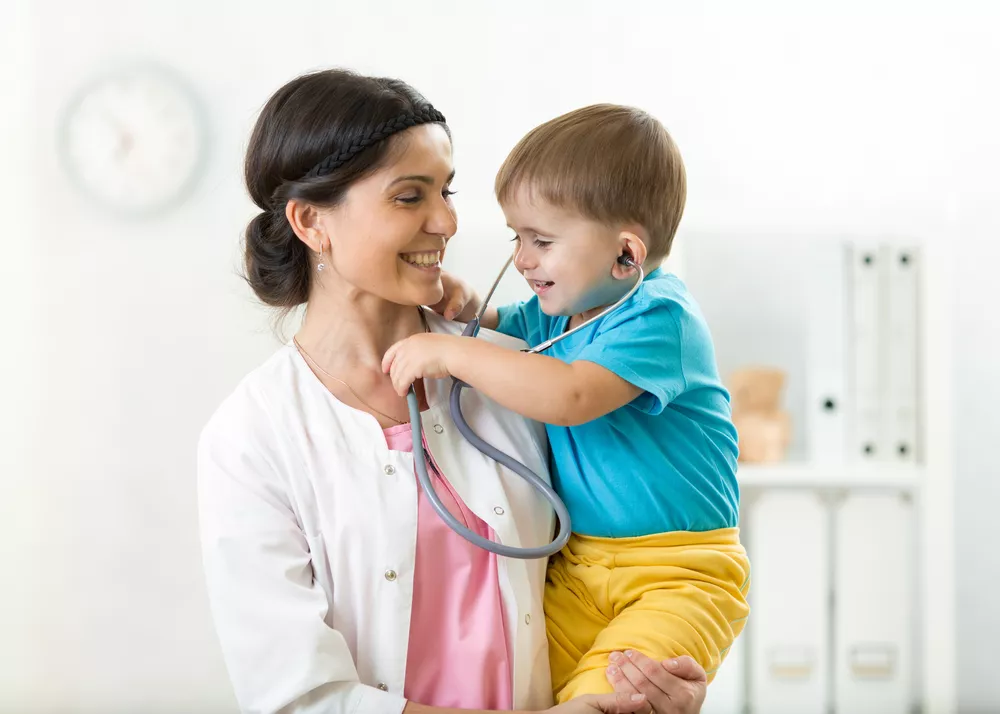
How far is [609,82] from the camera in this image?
10.9 feet

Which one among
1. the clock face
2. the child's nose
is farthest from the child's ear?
the clock face

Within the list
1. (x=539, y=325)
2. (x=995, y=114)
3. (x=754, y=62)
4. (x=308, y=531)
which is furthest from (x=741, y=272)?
(x=308, y=531)

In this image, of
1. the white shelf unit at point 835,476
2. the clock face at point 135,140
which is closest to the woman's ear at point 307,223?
the white shelf unit at point 835,476

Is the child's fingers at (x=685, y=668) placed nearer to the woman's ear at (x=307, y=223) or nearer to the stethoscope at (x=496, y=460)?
the stethoscope at (x=496, y=460)

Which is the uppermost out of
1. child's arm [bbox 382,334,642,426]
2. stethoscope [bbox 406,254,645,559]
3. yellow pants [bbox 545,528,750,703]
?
child's arm [bbox 382,334,642,426]

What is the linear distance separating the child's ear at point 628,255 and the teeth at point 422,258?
10.7 inches

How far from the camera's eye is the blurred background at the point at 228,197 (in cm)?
321

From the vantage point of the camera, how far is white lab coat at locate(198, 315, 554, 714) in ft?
3.98

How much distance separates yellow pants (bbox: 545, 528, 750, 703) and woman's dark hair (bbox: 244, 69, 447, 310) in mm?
638

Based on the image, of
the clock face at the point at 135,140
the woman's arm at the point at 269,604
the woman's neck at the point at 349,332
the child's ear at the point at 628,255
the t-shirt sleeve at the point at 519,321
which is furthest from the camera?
the clock face at the point at 135,140

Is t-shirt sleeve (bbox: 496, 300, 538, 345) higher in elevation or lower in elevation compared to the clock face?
lower

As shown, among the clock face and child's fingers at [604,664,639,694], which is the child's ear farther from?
the clock face

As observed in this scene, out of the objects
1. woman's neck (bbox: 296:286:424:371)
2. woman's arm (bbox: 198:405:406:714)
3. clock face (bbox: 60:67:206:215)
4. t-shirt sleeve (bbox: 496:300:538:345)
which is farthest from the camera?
clock face (bbox: 60:67:206:215)

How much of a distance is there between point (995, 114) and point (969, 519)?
4.67ft
